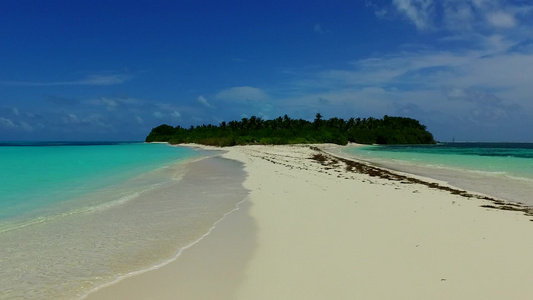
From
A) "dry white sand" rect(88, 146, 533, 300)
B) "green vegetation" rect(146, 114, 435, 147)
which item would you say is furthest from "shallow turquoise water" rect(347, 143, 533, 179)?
"green vegetation" rect(146, 114, 435, 147)

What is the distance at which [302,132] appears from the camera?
115562mm

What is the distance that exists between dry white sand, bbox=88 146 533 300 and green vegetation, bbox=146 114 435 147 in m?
81.4

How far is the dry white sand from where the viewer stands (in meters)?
4.83

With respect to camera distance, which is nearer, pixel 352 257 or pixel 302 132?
pixel 352 257

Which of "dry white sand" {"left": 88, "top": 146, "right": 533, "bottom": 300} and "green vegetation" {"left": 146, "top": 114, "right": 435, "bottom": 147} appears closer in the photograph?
"dry white sand" {"left": 88, "top": 146, "right": 533, "bottom": 300}

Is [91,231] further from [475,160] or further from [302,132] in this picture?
[302,132]

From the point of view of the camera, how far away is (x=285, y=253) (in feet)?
21.1

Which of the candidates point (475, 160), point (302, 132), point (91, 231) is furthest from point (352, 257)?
point (302, 132)

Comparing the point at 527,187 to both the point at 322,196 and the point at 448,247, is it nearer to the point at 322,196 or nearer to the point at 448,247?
the point at 322,196

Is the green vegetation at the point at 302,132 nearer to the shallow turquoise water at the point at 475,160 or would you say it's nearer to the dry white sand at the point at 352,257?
the shallow turquoise water at the point at 475,160

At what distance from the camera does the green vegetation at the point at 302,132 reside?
346 feet

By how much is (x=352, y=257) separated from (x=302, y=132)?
110 metres

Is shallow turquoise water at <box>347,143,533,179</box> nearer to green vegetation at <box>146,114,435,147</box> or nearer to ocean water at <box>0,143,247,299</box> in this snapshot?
ocean water at <box>0,143,247,299</box>

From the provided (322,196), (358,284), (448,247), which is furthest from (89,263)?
(322,196)
